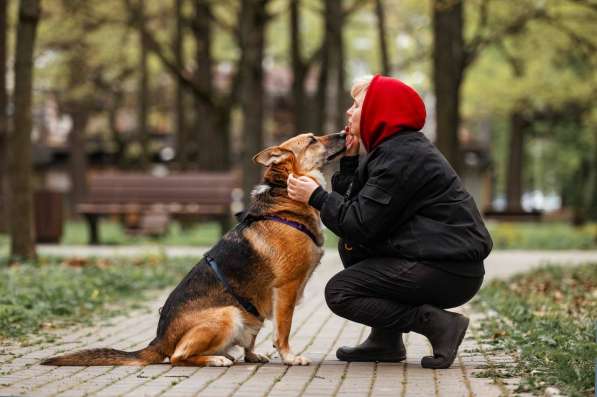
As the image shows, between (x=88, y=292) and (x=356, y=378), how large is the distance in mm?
5485

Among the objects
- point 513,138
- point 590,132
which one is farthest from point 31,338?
point 590,132

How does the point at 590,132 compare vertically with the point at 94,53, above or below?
below

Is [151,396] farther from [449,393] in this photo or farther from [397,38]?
[397,38]

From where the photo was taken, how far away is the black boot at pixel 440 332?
273 inches

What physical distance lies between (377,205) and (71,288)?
5.67 meters

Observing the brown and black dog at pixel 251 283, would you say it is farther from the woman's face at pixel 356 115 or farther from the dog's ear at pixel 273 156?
the woman's face at pixel 356 115

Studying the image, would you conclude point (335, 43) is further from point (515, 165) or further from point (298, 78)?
point (515, 165)

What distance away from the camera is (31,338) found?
28.7 ft

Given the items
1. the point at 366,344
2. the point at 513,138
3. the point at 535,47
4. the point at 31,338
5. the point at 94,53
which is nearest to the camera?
the point at 366,344

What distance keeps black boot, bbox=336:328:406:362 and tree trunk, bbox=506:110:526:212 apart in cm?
3578

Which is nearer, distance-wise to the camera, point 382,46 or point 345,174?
point 345,174

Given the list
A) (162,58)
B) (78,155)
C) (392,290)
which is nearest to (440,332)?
(392,290)

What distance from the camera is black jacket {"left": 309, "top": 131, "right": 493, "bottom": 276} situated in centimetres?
684

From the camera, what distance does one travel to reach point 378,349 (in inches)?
291
